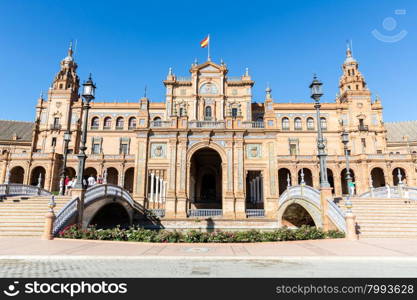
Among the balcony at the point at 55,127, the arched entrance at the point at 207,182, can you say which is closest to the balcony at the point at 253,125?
the arched entrance at the point at 207,182

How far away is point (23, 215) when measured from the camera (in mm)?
12852

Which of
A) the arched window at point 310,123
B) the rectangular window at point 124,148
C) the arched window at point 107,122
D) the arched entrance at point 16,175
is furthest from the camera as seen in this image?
the arched window at point 107,122

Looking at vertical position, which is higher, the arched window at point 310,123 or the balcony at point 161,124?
the arched window at point 310,123

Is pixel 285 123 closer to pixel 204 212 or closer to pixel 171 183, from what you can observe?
pixel 204 212

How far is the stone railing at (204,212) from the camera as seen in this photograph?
22.3 m

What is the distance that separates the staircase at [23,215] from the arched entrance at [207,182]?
58.3ft

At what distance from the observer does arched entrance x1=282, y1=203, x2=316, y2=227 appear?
20.0 m

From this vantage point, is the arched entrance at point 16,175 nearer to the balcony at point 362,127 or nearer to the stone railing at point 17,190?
the stone railing at point 17,190

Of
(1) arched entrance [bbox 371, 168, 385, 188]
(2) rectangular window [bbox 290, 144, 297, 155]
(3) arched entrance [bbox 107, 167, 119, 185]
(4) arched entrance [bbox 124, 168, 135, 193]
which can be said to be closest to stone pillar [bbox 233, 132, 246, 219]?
(2) rectangular window [bbox 290, 144, 297, 155]

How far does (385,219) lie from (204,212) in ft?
45.3

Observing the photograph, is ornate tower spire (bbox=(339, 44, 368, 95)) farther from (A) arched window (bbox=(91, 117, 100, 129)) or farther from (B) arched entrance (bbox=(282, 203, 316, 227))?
(A) arched window (bbox=(91, 117, 100, 129))

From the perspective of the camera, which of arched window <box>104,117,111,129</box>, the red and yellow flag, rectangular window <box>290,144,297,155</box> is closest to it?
the red and yellow flag

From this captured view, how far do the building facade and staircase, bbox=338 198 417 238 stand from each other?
9.01m

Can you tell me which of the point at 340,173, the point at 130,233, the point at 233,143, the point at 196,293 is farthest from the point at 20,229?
the point at 340,173
